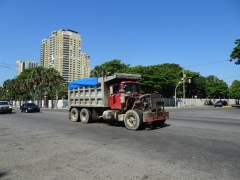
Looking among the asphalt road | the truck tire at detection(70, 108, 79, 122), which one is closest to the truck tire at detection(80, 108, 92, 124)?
the truck tire at detection(70, 108, 79, 122)

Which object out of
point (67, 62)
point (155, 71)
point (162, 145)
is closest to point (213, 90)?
point (155, 71)

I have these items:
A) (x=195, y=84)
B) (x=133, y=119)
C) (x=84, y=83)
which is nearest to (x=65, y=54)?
(x=84, y=83)

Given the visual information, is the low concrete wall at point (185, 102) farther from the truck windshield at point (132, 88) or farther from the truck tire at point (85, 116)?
the truck windshield at point (132, 88)

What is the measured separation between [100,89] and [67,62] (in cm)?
4570

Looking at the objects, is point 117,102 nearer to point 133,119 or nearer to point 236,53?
point 133,119

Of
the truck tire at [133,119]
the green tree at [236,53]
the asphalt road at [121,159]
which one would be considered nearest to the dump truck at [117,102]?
the truck tire at [133,119]

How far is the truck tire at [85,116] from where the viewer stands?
14.5 metres

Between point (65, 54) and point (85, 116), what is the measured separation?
138 ft

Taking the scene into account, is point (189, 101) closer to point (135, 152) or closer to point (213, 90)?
point (213, 90)

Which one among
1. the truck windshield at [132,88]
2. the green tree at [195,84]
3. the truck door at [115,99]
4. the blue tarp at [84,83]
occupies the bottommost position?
the truck door at [115,99]

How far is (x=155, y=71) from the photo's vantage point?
166 ft

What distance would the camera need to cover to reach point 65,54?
5409 centimetres

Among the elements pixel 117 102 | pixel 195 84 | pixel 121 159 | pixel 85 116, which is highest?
pixel 195 84

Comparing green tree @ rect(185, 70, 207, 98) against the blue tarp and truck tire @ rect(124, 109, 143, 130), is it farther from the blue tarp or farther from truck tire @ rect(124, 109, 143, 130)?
truck tire @ rect(124, 109, 143, 130)
